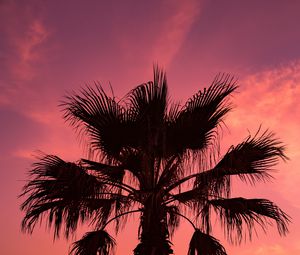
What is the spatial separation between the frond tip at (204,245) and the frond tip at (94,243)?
5.60 feet

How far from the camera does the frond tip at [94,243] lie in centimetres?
943

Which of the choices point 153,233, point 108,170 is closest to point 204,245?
point 153,233

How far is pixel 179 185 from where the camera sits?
9.75 m

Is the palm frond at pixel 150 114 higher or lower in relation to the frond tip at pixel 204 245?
higher

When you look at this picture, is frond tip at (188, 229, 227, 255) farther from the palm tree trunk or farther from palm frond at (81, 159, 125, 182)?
palm frond at (81, 159, 125, 182)

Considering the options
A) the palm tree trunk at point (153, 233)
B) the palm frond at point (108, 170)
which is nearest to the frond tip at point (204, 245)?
the palm tree trunk at point (153, 233)

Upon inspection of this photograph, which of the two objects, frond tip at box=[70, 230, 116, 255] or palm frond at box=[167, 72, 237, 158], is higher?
palm frond at box=[167, 72, 237, 158]

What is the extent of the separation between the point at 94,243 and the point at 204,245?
2248 millimetres

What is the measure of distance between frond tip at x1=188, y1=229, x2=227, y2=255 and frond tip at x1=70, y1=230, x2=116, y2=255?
1708 millimetres

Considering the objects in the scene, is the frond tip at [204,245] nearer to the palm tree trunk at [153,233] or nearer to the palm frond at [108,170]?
the palm tree trunk at [153,233]

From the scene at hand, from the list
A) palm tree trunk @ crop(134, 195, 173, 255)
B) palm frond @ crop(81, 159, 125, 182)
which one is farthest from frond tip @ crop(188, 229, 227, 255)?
palm frond @ crop(81, 159, 125, 182)

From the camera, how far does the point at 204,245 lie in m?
9.30

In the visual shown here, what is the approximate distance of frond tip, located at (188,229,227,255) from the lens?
30.3 ft

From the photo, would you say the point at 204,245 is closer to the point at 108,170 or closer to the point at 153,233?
the point at 153,233
